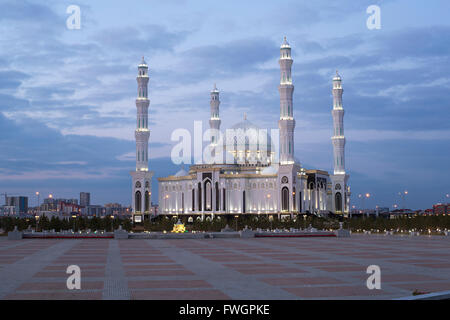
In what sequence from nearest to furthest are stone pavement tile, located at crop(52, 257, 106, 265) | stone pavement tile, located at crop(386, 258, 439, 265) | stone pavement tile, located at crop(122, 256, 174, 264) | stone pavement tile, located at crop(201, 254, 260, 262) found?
stone pavement tile, located at crop(386, 258, 439, 265)
stone pavement tile, located at crop(52, 257, 106, 265)
stone pavement tile, located at crop(122, 256, 174, 264)
stone pavement tile, located at crop(201, 254, 260, 262)

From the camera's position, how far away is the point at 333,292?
16016 millimetres

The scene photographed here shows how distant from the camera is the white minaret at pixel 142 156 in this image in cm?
9375

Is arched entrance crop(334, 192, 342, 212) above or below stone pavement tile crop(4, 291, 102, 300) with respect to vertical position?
above

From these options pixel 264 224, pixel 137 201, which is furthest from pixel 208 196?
pixel 264 224

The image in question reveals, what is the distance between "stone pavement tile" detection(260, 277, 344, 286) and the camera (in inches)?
706

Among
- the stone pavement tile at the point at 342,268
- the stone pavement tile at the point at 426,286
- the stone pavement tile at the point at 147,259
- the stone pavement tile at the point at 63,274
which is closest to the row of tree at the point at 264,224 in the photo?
the stone pavement tile at the point at 147,259

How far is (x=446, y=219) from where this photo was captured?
6059 cm

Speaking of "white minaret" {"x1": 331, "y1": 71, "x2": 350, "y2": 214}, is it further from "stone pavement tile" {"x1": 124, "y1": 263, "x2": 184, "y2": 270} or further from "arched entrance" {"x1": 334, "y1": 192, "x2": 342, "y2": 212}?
"stone pavement tile" {"x1": 124, "y1": 263, "x2": 184, "y2": 270}

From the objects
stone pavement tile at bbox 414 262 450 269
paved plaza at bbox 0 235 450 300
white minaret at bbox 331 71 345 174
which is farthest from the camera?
white minaret at bbox 331 71 345 174

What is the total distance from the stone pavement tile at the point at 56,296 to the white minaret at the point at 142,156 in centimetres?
7837

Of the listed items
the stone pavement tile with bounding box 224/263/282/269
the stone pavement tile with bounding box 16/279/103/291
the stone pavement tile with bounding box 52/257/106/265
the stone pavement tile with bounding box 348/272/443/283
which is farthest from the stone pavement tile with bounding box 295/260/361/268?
the stone pavement tile with bounding box 16/279/103/291

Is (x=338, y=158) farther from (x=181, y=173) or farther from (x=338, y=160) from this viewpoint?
(x=181, y=173)

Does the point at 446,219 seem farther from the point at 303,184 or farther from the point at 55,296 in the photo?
the point at 55,296

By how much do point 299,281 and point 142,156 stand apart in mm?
78839
